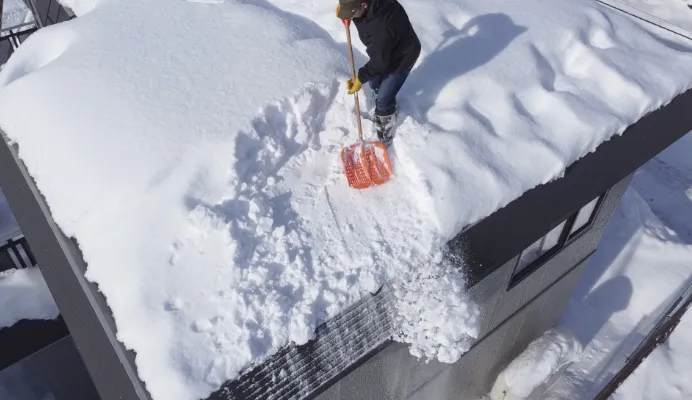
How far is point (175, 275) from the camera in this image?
11.5 feet

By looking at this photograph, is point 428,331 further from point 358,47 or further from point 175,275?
point 358,47

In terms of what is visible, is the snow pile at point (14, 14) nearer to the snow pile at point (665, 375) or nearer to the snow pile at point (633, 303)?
the snow pile at point (633, 303)

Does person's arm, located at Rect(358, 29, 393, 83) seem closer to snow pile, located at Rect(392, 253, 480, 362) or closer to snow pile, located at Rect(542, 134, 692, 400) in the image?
snow pile, located at Rect(392, 253, 480, 362)

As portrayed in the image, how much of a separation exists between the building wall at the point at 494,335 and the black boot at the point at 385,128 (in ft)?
4.03

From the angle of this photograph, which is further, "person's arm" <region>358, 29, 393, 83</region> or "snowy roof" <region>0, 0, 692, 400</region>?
"person's arm" <region>358, 29, 393, 83</region>

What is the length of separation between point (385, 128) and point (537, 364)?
4.65 meters

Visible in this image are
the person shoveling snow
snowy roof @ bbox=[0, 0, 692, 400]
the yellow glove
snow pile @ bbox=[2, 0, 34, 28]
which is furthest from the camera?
snow pile @ bbox=[2, 0, 34, 28]

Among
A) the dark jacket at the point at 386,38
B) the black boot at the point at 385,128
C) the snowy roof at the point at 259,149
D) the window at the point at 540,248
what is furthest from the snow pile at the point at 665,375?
the dark jacket at the point at 386,38

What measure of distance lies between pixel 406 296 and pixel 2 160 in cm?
374

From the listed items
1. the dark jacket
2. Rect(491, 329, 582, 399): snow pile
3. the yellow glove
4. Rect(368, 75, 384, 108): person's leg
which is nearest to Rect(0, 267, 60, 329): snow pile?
the yellow glove

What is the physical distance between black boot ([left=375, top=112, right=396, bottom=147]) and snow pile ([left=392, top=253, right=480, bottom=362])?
1168mm

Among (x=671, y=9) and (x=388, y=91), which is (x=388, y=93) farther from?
(x=671, y=9)

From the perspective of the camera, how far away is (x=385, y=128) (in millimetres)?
4441

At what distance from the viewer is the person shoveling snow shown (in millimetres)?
3941
